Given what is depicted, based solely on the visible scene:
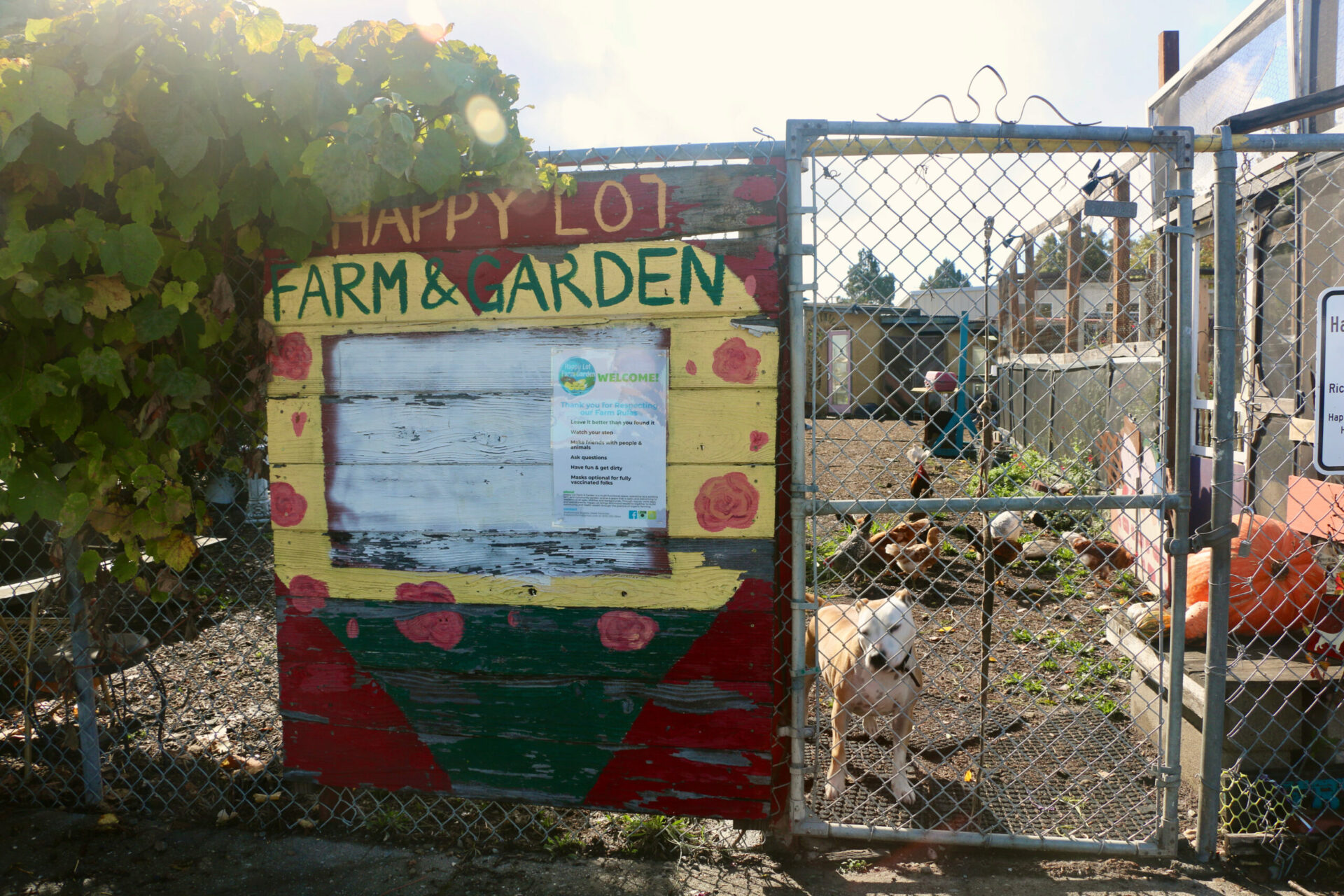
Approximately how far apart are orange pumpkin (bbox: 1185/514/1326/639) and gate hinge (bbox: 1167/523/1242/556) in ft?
2.34

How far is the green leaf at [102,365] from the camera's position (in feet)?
8.16

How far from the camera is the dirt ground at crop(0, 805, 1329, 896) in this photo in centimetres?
248

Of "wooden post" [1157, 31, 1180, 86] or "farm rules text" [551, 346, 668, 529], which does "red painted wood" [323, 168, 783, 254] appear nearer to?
"farm rules text" [551, 346, 668, 529]

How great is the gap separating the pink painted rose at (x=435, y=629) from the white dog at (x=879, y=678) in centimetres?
132

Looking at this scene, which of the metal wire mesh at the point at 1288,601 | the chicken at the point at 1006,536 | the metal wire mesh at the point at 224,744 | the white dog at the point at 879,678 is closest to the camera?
the metal wire mesh at the point at 1288,601

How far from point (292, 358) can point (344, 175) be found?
69cm

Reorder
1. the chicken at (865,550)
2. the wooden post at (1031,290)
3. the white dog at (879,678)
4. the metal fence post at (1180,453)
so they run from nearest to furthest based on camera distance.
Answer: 1. the metal fence post at (1180,453)
2. the white dog at (879,678)
3. the wooden post at (1031,290)
4. the chicken at (865,550)

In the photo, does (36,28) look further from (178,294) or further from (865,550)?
(865,550)

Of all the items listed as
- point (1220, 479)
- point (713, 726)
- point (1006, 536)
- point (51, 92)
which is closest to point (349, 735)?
point (713, 726)

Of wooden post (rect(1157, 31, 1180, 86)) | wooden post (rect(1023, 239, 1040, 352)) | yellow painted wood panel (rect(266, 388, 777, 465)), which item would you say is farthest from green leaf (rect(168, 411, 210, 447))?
wooden post (rect(1157, 31, 1180, 86))

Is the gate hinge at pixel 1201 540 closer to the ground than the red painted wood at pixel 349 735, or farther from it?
farther from it

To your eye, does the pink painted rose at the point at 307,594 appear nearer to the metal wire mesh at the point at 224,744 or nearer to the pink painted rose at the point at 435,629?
the pink painted rose at the point at 435,629

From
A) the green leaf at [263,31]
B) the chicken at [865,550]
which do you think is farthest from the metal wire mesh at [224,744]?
the chicken at [865,550]

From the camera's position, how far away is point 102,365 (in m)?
2.50
